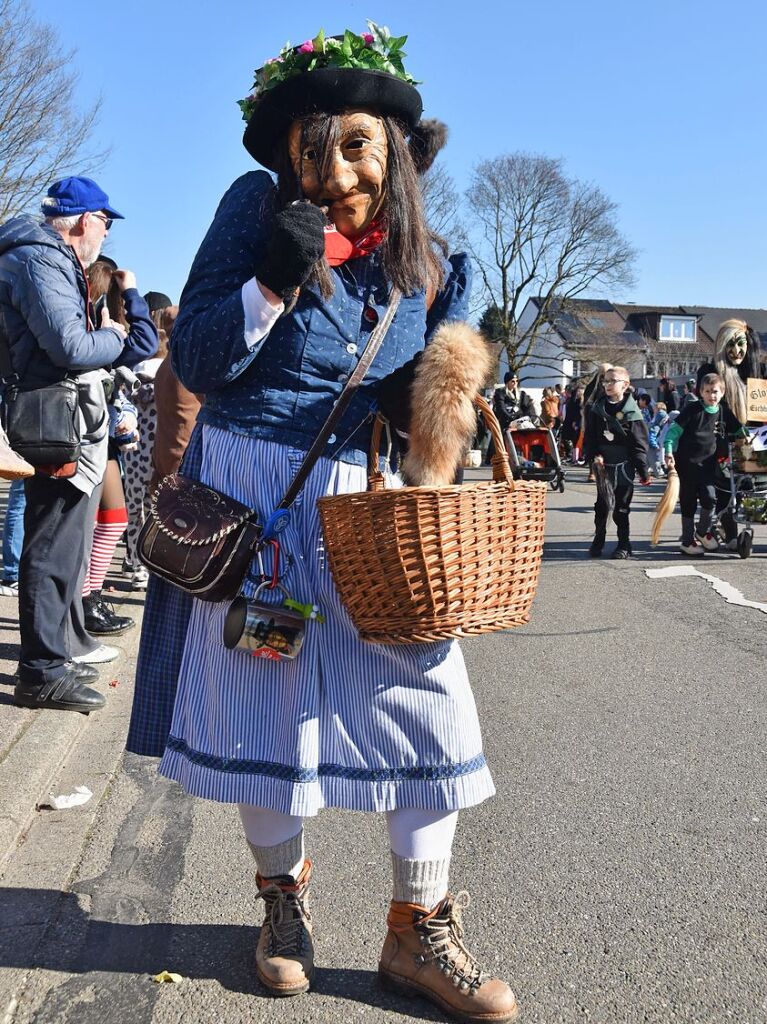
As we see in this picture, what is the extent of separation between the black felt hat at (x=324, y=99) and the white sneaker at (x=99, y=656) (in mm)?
3172

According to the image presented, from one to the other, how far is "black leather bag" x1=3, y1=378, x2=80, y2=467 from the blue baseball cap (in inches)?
28.0

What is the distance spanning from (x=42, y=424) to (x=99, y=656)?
4.88ft

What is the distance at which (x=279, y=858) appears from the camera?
2.45 m

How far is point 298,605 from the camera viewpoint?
2258 millimetres

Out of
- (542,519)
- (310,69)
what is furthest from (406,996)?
(310,69)

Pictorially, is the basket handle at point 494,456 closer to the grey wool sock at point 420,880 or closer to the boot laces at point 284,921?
the grey wool sock at point 420,880

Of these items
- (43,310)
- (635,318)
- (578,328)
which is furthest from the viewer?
(635,318)

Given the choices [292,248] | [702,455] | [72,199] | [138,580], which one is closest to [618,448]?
[702,455]

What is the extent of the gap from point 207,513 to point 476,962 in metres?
1.17

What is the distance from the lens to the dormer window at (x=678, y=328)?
7888cm

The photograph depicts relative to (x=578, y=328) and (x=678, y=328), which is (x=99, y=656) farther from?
(x=678, y=328)

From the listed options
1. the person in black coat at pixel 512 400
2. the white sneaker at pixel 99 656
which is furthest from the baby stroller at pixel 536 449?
the white sneaker at pixel 99 656

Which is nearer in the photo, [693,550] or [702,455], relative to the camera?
[693,550]

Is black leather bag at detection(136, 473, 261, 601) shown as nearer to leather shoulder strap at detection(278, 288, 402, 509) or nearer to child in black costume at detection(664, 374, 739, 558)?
leather shoulder strap at detection(278, 288, 402, 509)
